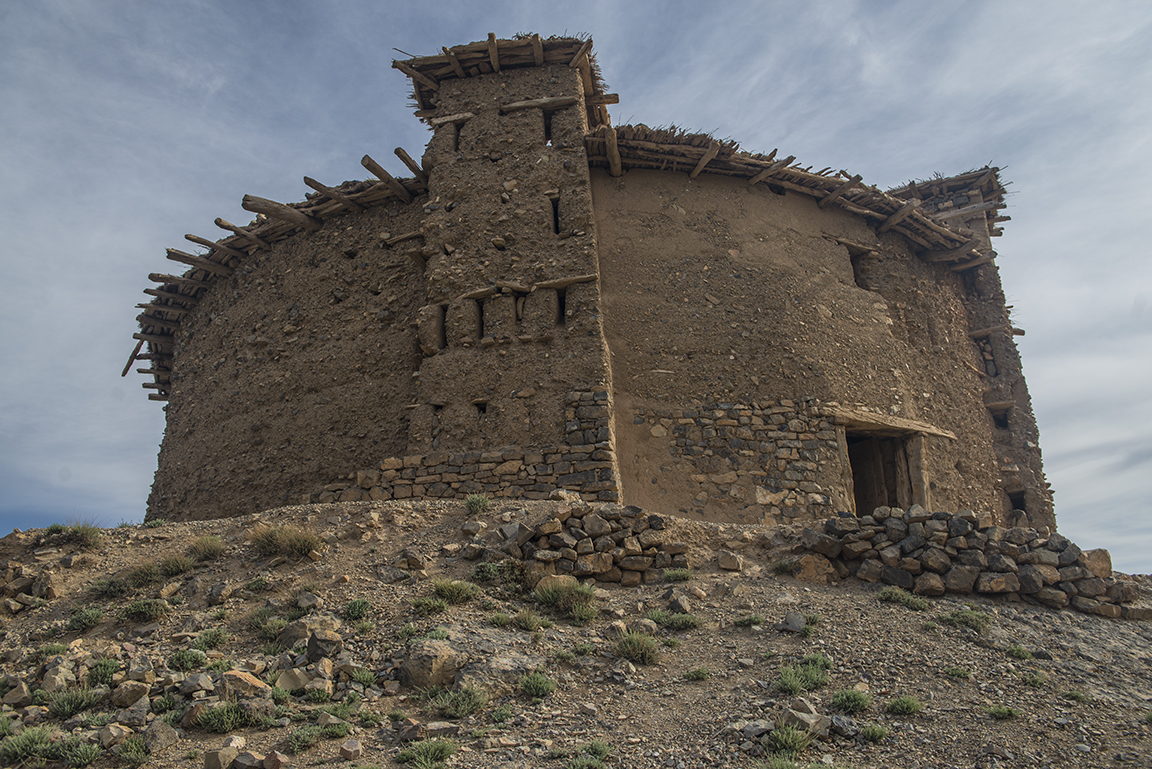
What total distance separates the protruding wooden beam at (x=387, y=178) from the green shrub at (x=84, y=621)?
28.0 ft

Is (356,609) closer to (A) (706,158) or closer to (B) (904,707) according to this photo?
(B) (904,707)

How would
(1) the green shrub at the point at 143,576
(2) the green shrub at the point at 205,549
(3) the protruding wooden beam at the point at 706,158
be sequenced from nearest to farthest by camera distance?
(1) the green shrub at the point at 143,576, (2) the green shrub at the point at 205,549, (3) the protruding wooden beam at the point at 706,158

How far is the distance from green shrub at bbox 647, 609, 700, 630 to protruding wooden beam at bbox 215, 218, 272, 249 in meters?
12.1

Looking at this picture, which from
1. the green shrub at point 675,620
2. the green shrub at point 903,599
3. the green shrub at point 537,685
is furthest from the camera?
the green shrub at point 903,599

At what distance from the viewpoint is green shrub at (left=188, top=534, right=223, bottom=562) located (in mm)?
8000

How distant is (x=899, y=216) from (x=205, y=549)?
1383cm

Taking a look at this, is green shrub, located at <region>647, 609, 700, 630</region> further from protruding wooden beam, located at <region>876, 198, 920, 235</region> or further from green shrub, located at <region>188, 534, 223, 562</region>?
protruding wooden beam, located at <region>876, 198, 920, 235</region>

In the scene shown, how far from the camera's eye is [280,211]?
45.1 ft

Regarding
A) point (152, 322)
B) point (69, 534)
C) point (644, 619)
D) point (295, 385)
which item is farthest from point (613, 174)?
point (152, 322)

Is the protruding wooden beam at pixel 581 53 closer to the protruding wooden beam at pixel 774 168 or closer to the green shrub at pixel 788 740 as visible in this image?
the protruding wooden beam at pixel 774 168

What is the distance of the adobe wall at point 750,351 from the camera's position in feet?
37.3

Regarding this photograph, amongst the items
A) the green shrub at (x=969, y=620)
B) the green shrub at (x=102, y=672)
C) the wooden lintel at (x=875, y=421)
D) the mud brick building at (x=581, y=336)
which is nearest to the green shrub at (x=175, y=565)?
the green shrub at (x=102, y=672)

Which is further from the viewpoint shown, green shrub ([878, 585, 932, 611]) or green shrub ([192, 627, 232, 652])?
green shrub ([878, 585, 932, 611])

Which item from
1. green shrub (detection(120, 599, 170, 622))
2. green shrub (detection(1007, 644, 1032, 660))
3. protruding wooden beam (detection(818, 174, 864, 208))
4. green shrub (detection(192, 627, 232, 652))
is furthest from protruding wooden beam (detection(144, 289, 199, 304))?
green shrub (detection(1007, 644, 1032, 660))
